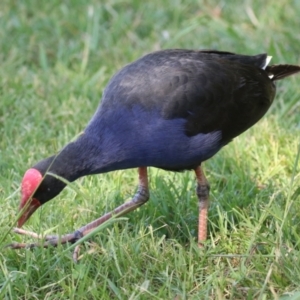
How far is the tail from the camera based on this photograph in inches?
179

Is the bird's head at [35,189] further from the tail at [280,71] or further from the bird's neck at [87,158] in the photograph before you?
the tail at [280,71]

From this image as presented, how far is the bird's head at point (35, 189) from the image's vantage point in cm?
373

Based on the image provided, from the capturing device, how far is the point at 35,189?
3643 mm

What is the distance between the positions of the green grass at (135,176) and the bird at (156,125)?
154mm

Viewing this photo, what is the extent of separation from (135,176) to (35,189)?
1.21m

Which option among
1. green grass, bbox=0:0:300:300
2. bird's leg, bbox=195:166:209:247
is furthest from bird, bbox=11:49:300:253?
green grass, bbox=0:0:300:300

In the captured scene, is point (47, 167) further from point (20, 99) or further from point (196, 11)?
point (196, 11)

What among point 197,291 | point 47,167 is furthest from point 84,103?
point 197,291

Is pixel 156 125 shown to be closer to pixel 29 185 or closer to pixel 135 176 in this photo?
pixel 29 185

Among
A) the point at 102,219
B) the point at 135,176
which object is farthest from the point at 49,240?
the point at 135,176

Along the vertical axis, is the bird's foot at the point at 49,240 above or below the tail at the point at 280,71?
below

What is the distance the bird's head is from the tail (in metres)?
1.51

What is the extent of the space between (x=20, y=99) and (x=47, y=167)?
195 centimetres

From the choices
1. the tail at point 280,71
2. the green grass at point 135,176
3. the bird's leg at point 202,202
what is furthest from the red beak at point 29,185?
the tail at point 280,71
